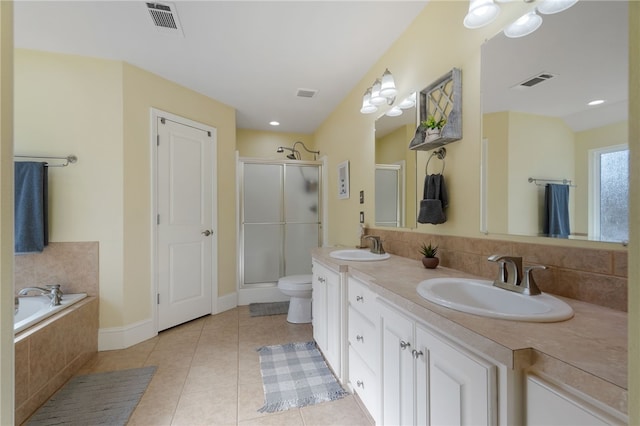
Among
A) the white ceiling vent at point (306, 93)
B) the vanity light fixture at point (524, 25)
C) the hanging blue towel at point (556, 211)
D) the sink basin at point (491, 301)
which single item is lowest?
the sink basin at point (491, 301)

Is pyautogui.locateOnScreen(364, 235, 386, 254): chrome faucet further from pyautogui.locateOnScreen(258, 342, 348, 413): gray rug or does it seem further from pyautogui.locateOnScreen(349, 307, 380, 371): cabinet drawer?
pyautogui.locateOnScreen(258, 342, 348, 413): gray rug

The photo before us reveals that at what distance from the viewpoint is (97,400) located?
1.69m

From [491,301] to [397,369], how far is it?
45cm

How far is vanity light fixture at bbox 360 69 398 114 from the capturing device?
1.93 metres

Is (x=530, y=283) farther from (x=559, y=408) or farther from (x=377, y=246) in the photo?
(x=377, y=246)

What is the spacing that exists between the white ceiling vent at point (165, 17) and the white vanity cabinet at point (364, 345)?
2038mm

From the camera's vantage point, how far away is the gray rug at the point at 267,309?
3.21m

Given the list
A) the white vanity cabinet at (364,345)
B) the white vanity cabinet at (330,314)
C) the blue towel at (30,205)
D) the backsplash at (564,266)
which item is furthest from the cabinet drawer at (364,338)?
the blue towel at (30,205)

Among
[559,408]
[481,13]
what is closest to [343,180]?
[481,13]

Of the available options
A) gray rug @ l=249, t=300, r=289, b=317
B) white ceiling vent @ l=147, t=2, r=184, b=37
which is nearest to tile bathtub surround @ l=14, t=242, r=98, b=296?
gray rug @ l=249, t=300, r=289, b=317

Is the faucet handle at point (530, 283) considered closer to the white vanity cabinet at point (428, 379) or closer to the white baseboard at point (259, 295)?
the white vanity cabinet at point (428, 379)

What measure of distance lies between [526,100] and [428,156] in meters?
0.61

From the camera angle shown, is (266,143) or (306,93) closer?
(306,93)

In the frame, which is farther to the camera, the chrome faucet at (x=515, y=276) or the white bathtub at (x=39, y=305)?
Answer: the white bathtub at (x=39, y=305)
